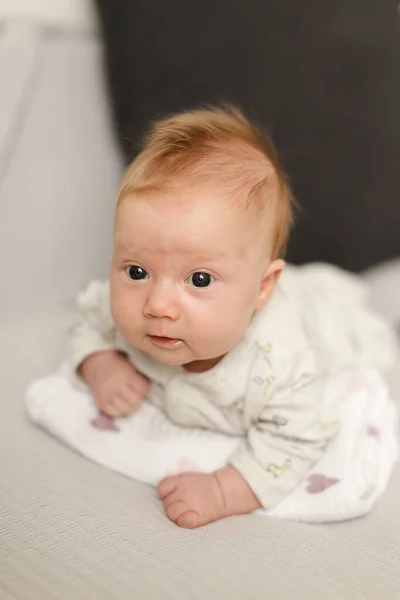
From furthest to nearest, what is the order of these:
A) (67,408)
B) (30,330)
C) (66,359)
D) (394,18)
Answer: (394,18) → (30,330) → (66,359) → (67,408)

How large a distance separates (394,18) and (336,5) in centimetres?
14

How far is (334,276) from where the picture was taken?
1.31 m

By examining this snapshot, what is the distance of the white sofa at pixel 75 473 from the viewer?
77 cm

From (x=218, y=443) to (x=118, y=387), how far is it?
0.15 m

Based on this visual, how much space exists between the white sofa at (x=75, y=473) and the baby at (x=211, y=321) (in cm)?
6

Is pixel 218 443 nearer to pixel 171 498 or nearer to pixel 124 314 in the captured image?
pixel 171 498

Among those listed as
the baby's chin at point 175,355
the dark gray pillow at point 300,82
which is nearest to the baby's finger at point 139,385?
the baby's chin at point 175,355

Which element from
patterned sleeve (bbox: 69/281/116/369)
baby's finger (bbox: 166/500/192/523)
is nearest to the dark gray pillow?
patterned sleeve (bbox: 69/281/116/369)

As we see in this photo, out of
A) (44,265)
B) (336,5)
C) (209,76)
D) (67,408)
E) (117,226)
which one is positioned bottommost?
(67,408)

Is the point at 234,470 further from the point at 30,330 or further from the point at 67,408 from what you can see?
the point at 30,330

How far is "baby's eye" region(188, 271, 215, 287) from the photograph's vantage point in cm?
81

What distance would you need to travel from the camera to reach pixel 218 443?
0.98 meters

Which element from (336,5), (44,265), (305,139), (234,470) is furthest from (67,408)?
(336,5)

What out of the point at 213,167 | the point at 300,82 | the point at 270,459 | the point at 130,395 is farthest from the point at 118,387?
the point at 300,82
